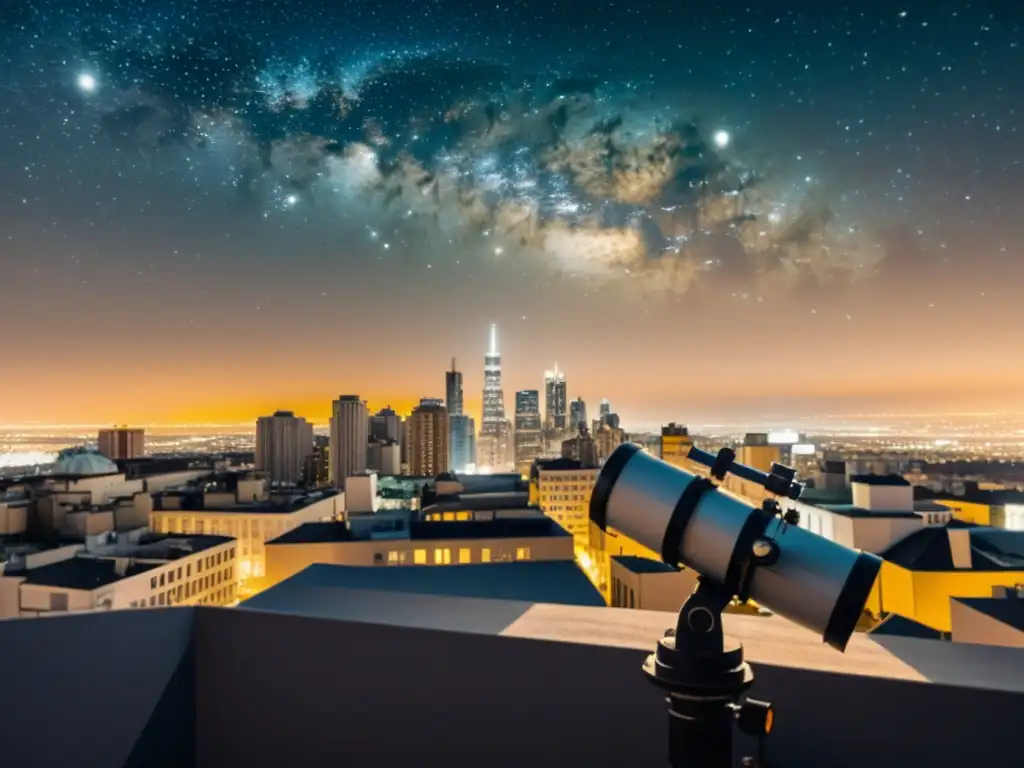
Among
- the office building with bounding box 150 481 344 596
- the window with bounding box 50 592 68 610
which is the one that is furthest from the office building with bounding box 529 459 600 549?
the window with bounding box 50 592 68 610

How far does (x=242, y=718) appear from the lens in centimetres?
250

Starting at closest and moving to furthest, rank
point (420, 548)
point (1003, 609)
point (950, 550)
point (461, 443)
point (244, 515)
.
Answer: point (1003, 609) → point (950, 550) → point (420, 548) → point (244, 515) → point (461, 443)

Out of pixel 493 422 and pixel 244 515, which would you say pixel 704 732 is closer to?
pixel 244 515

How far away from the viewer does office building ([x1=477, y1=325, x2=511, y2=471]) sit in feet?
394

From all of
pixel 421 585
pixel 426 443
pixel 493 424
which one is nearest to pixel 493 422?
pixel 493 424

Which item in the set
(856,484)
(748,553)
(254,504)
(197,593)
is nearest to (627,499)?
(748,553)

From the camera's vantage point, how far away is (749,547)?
1.50 metres

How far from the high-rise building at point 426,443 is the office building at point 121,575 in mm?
60064

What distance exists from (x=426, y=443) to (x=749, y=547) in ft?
284

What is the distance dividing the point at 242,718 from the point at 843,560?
2174 millimetres

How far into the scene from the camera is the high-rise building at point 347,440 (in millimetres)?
70000

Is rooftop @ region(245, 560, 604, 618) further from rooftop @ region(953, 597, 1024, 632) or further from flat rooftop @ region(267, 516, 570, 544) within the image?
flat rooftop @ region(267, 516, 570, 544)

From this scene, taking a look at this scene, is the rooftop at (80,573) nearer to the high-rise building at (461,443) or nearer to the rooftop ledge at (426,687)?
the rooftop ledge at (426,687)

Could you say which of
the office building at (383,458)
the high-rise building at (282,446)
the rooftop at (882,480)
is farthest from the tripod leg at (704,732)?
the high-rise building at (282,446)
